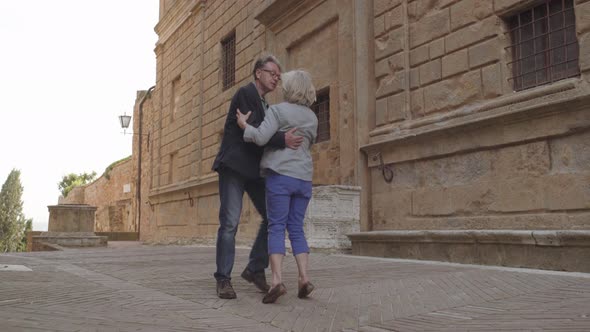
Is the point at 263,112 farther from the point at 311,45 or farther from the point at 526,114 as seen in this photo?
the point at 311,45

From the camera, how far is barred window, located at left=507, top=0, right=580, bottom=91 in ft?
19.8

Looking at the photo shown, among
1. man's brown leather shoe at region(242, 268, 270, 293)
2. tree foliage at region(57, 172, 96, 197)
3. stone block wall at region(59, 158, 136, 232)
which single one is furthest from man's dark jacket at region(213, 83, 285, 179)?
tree foliage at region(57, 172, 96, 197)

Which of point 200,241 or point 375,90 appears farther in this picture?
→ point 200,241

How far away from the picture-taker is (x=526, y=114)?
19.5 ft

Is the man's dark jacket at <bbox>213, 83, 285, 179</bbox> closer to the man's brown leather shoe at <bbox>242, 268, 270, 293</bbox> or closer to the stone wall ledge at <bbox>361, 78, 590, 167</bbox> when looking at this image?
the man's brown leather shoe at <bbox>242, 268, 270, 293</bbox>

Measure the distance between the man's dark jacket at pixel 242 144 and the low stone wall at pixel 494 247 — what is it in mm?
2944

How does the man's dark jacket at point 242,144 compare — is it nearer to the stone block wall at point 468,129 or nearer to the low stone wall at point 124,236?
the stone block wall at point 468,129

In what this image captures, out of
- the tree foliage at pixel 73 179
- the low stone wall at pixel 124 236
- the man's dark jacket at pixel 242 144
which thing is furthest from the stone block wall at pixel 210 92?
the tree foliage at pixel 73 179

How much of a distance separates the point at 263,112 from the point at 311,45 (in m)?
7.30

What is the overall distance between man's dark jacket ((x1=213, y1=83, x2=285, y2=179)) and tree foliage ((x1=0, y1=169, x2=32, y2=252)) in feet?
163

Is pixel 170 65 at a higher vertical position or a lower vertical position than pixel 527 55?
higher

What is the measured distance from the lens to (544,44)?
631cm

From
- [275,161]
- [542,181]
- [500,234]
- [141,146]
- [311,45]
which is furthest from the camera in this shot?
[141,146]

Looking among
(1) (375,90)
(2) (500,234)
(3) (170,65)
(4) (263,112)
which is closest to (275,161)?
(4) (263,112)
